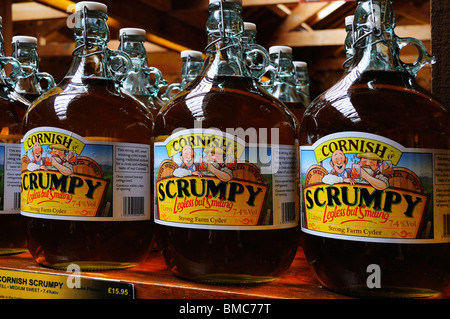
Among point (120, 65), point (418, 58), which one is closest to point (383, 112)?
point (418, 58)

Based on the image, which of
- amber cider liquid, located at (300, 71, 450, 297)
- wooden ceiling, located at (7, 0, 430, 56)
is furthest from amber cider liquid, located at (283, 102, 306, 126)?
wooden ceiling, located at (7, 0, 430, 56)

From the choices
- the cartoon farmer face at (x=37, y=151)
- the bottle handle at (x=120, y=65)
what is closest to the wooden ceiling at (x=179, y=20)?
the bottle handle at (x=120, y=65)

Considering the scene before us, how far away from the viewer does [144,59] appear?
1124mm

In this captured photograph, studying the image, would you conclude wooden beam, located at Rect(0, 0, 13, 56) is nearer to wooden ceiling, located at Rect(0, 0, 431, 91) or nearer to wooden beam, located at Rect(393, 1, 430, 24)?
wooden ceiling, located at Rect(0, 0, 431, 91)

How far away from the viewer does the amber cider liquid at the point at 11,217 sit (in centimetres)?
100

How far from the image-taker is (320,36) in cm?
479

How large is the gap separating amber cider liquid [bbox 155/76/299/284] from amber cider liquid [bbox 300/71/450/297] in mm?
74

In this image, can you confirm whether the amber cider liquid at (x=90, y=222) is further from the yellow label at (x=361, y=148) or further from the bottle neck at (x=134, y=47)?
the yellow label at (x=361, y=148)

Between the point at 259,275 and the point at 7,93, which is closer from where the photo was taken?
the point at 259,275
